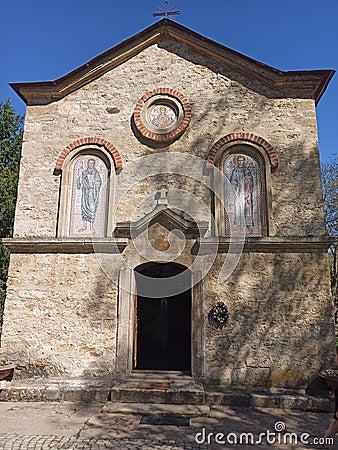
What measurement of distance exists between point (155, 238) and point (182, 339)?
13.6 ft

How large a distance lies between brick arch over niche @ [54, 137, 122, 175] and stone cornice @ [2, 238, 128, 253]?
163 centimetres

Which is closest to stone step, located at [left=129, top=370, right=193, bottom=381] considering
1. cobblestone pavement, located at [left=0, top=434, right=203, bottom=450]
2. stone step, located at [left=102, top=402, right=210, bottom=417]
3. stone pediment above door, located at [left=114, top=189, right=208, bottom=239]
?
stone step, located at [left=102, top=402, right=210, bottom=417]

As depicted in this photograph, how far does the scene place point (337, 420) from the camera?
4.95 m

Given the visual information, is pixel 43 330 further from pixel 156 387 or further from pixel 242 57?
pixel 242 57

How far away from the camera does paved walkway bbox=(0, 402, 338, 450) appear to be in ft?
16.6

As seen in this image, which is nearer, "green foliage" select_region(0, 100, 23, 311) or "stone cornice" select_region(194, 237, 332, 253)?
"stone cornice" select_region(194, 237, 332, 253)

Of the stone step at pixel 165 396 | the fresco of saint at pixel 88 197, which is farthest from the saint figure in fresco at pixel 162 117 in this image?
the stone step at pixel 165 396

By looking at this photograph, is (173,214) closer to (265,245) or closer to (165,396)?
(265,245)

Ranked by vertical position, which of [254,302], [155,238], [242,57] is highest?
[242,57]

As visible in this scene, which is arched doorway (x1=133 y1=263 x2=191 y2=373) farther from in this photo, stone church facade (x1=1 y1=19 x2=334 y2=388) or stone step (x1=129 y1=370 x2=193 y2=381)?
stone step (x1=129 y1=370 x2=193 y2=381)

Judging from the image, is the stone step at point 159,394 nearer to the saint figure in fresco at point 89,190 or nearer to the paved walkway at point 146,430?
the paved walkway at point 146,430

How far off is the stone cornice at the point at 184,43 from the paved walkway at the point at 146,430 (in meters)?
6.50

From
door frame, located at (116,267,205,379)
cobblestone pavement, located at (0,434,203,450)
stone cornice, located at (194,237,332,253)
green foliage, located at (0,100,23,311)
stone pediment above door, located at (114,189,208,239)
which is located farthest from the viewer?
green foliage, located at (0,100,23,311)

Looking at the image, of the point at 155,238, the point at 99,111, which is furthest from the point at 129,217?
the point at 99,111
